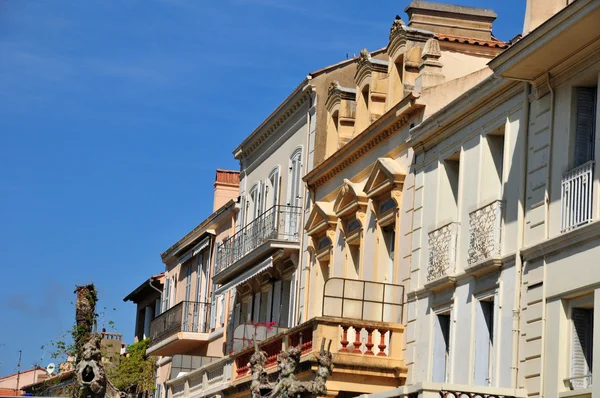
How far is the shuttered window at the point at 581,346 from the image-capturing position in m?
18.8

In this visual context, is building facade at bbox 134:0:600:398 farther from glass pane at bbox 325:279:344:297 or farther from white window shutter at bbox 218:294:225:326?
white window shutter at bbox 218:294:225:326

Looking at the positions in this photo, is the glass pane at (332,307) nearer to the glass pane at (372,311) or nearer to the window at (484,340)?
the glass pane at (372,311)

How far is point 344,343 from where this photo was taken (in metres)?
25.5

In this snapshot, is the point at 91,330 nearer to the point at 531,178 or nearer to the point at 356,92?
the point at 531,178

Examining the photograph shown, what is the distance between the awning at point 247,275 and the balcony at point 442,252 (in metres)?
9.82

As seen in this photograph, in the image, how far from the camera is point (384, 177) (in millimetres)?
26906

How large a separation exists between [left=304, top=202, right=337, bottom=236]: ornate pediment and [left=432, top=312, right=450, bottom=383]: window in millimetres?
6485

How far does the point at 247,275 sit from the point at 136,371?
48.8ft

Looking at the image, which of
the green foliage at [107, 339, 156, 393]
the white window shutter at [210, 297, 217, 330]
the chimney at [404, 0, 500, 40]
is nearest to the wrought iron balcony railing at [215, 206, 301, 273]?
the white window shutter at [210, 297, 217, 330]

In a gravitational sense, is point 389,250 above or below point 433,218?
below

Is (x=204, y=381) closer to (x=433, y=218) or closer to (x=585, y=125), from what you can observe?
(x=433, y=218)

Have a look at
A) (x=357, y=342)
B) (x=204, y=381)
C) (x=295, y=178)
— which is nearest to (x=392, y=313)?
(x=357, y=342)

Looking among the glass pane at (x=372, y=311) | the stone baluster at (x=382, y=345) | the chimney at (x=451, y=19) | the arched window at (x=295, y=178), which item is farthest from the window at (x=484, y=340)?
the arched window at (x=295, y=178)

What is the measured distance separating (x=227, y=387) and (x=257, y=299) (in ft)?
16.3
